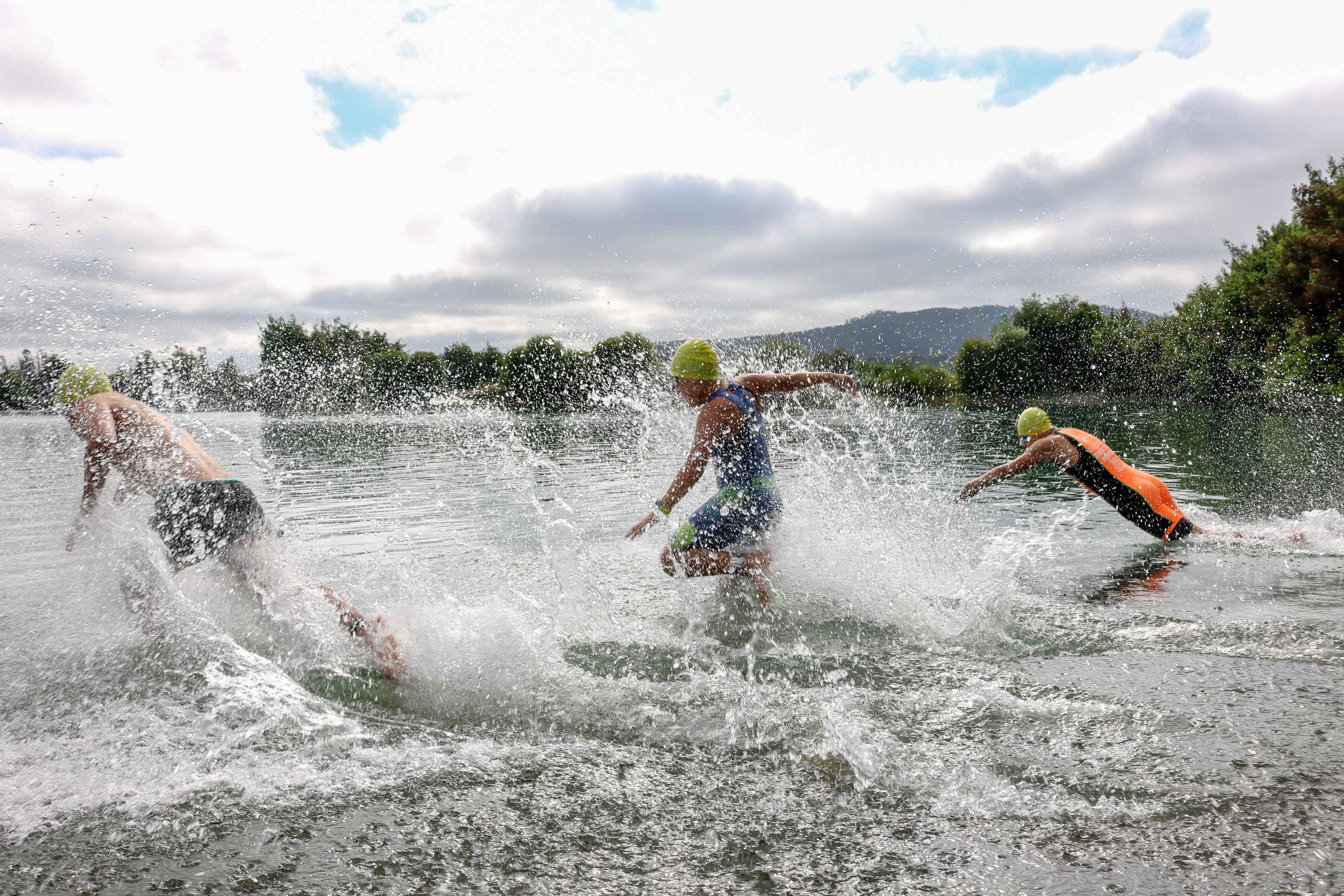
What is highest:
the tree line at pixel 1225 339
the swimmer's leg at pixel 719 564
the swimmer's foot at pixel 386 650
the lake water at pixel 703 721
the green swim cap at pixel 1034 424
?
the tree line at pixel 1225 339

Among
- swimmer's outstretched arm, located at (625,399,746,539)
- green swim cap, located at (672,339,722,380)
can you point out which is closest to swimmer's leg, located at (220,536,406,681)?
swimmer's outstretched arm, located at (625,399,746,539)

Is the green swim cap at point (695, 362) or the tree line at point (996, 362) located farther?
the tree line at point (996, 362)

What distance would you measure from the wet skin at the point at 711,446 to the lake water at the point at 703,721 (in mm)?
508

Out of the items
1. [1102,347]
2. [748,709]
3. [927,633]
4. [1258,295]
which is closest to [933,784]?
[748,709]

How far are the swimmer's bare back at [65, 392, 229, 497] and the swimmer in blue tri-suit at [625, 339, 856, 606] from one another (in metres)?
3.43

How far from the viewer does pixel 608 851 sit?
121 inches

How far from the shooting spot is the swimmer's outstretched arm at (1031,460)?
852 centimetres

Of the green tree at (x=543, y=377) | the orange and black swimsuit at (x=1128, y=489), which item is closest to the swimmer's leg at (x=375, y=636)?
the orange and black swimsuit at (x=1128, y=489)

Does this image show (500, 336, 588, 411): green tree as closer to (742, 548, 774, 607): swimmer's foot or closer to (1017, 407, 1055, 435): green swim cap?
(1017, 407, 1055, 435): green swim cap

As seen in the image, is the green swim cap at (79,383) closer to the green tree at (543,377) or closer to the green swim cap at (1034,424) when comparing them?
the green swim cap at (1034,424)

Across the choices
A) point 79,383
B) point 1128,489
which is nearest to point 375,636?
point 79,383

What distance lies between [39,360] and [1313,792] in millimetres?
9745

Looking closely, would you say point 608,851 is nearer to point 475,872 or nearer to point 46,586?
point 475,872

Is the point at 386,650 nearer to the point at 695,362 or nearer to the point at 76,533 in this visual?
the point at 76,533
